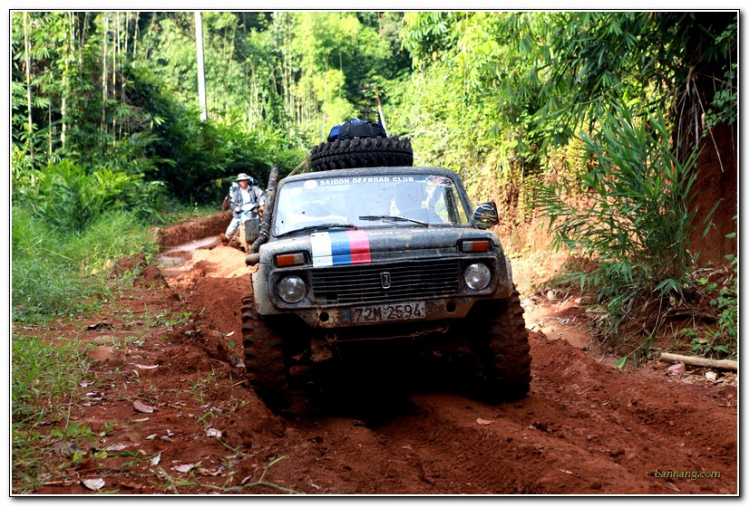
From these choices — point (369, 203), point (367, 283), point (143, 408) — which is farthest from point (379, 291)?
point (143, 408)

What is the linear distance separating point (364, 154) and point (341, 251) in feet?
7.88

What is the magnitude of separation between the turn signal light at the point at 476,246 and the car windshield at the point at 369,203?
687mm

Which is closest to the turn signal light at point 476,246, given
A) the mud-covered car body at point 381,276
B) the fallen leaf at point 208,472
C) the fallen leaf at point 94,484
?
Answer: the mud-covered car body at point 381,276

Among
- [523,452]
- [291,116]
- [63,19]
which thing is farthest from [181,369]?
[291,116]

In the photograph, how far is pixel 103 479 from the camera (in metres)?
4.09

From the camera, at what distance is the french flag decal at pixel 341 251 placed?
17.1ft

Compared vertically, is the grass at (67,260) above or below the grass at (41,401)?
above

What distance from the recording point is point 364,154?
7.45 m

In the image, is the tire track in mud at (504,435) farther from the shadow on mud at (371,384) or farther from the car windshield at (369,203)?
the car windshield at (369,203)

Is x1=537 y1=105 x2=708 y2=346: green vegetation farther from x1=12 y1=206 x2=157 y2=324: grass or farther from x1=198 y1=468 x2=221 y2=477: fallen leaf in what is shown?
x1=12 y1=206 x2=157 y2=324: grass

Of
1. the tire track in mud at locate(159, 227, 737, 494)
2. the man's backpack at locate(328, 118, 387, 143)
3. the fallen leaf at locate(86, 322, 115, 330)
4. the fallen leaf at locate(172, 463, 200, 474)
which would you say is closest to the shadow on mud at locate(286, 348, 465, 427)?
A: the tire track in mud at locate(159, 227, 737, 494)

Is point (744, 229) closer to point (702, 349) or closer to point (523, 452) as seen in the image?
point (702, 349)

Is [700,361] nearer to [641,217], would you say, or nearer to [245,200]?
[641,217]

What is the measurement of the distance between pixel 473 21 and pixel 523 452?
815 cm
